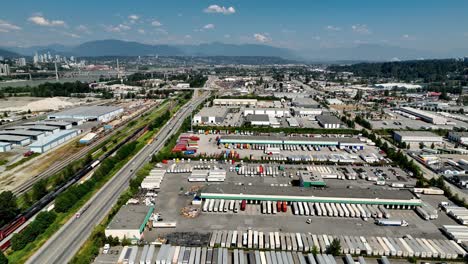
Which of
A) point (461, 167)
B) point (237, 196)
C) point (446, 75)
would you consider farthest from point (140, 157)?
point (446, 75)

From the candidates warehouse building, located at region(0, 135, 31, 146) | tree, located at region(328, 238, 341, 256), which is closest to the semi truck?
tree, located at region(328, 238, 341, 256)

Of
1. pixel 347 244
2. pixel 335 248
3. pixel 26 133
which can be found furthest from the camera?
pixel 26 133

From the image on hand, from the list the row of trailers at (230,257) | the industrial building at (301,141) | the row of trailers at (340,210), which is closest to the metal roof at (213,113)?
the industrial building at (301,141)

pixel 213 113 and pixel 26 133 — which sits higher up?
pixel 213 113

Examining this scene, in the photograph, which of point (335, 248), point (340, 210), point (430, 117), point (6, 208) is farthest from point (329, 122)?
point (6, 208)

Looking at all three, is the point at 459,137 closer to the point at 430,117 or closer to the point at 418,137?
the point at 418,137

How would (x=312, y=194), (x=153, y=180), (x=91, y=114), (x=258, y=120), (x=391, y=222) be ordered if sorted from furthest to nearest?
(x=91, y=114) < (x=258, y=120) < (x=153, y=180) < (x=312, y=194) < (x=391, y=222)

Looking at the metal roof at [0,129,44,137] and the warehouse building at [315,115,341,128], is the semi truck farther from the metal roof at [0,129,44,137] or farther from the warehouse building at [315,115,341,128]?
the metal roof at [0,129,44,137]

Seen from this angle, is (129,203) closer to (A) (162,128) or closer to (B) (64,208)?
(B) (64,208)
